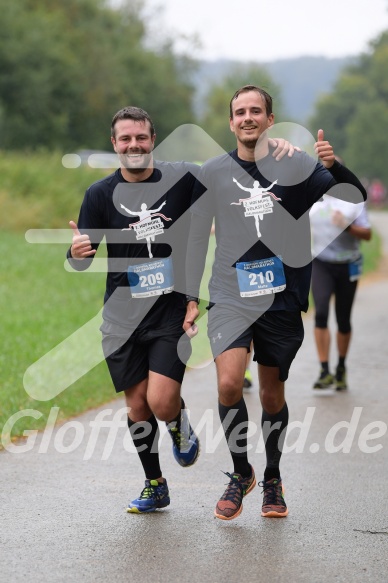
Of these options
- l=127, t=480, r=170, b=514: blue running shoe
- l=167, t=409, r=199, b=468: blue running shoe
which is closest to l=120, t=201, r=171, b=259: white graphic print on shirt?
l=167, t=409, r=199, b=468: blue running shoe

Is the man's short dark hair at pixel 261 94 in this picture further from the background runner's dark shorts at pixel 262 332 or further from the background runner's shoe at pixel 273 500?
the background runner's shoe at pixel 273 500

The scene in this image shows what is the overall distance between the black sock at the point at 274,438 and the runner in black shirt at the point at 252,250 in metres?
0.19

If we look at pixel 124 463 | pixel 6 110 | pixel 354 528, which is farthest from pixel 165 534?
pixel 6 110

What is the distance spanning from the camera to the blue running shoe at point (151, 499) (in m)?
5.97

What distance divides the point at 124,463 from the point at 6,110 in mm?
53821

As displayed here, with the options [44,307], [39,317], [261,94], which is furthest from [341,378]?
[44,307]

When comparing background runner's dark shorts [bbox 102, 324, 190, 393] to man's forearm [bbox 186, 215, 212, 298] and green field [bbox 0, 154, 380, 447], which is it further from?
green field [bbox 0, 154, 380, 447]

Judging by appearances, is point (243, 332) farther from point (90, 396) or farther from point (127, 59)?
point (127, 59)

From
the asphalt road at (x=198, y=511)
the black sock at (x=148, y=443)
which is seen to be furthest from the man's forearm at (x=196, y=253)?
the asphalt road at (x=198, y=511)

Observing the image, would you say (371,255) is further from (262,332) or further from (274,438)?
(262,332)

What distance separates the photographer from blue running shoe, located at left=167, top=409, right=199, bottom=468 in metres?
6.28

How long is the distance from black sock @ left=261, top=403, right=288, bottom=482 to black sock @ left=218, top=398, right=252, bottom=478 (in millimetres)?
189

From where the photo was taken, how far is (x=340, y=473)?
700 cm

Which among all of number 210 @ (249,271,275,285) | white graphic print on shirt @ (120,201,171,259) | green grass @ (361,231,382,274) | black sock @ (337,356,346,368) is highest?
white graphic print on shirt @ (120,201,171,259)
